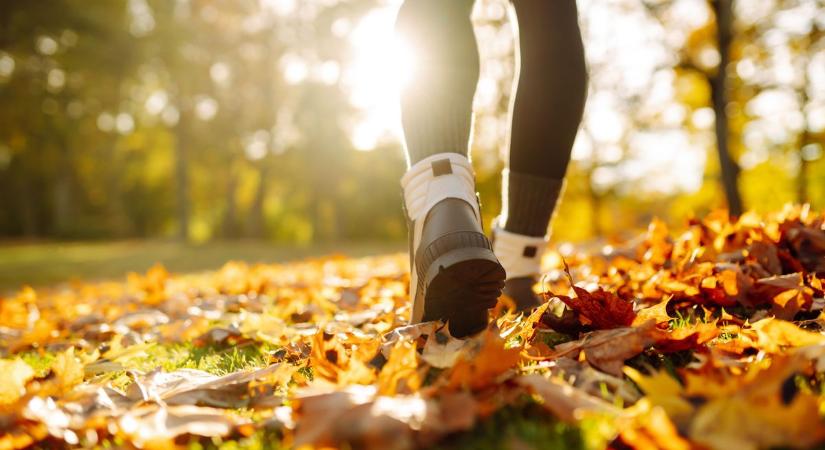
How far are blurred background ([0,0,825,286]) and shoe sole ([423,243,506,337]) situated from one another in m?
0.56

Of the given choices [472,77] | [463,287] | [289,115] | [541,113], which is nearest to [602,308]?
[463,287]

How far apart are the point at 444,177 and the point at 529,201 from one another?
361 millimetres

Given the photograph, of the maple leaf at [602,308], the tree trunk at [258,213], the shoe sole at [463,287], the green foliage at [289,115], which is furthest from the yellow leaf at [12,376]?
the tree trunk at [258,213]

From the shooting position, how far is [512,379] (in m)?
0.99

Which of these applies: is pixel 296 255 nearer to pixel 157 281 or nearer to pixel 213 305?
pixel 157 281

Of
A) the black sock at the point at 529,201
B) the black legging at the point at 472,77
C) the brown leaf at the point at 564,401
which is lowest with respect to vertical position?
the brown leaf at the point at 564,401

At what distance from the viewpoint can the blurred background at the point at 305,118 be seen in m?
11.2

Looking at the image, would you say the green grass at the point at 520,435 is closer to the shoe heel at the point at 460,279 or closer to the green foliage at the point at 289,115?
the shoe heel at the point at 460,279

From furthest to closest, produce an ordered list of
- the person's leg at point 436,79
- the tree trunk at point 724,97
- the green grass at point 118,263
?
the green grass at point 118,263 < the tree trunk at point 724,97 < the person's leg at point 436,79

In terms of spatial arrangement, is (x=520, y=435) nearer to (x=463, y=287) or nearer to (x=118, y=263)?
(x=463, y=287)

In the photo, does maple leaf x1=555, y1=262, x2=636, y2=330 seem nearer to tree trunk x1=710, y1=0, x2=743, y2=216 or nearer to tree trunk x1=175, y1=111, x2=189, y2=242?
tree trunk x1=710, y1=0, x2=743, y2=216

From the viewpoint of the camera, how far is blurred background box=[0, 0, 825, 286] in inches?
441

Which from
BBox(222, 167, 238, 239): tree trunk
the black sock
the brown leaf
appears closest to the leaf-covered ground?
the brown leaf

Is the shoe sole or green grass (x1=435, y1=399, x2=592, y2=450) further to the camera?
the shoe sole
